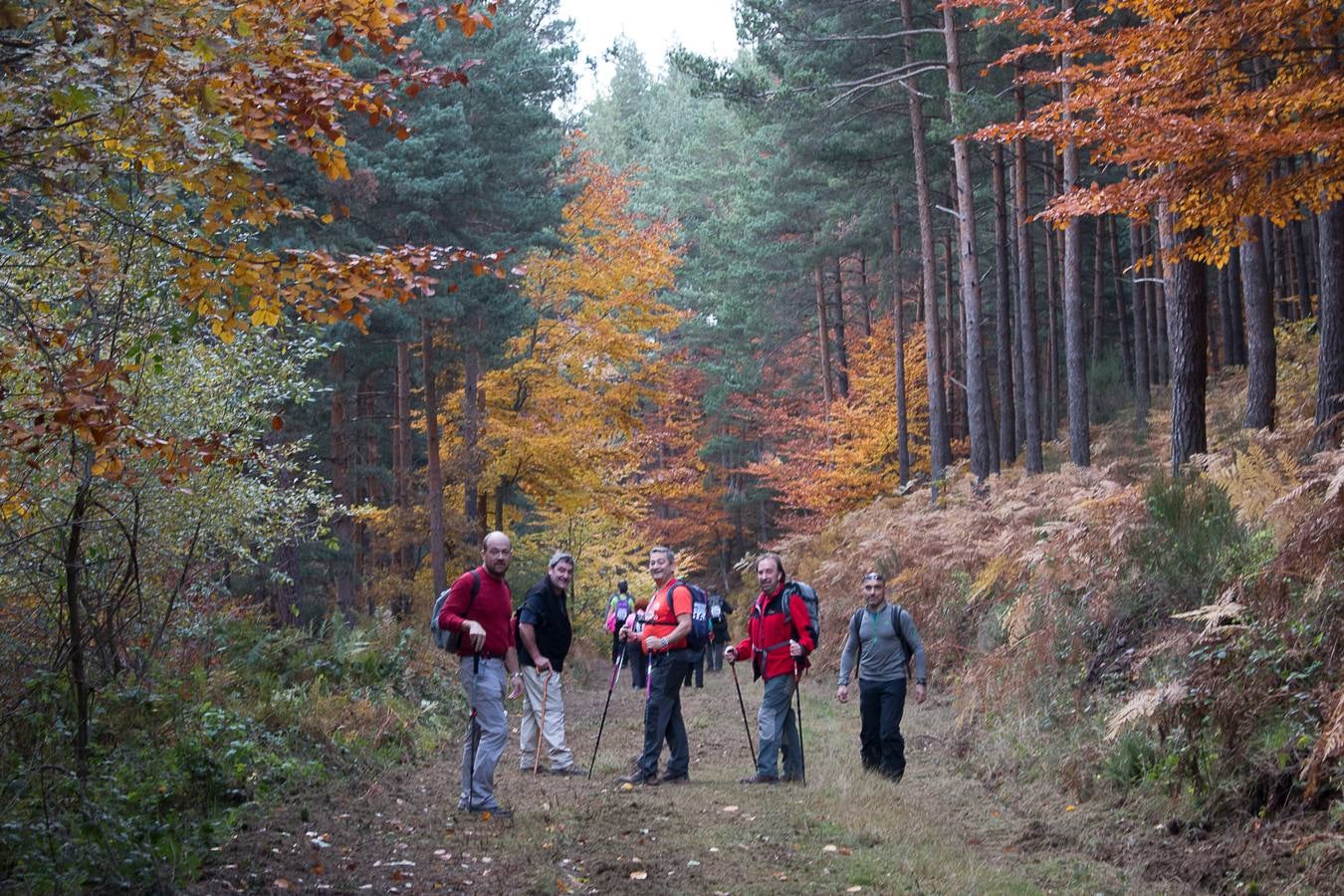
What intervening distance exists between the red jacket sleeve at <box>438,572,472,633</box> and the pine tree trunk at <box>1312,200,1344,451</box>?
8.46 meters

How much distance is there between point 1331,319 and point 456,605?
31.6ft

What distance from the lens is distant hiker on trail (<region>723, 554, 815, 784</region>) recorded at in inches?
396

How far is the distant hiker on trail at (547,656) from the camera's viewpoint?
35.2ft

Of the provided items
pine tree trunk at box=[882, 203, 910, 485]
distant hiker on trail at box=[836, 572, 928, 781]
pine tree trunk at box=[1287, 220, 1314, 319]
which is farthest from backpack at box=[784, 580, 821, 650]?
pine tree trunk at box=[1287, 220, 1314, 319]

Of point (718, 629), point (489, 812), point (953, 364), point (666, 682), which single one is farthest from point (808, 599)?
point (953, 364)

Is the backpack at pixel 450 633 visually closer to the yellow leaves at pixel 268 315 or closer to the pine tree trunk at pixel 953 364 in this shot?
the yellow leaves at pixel 268 315

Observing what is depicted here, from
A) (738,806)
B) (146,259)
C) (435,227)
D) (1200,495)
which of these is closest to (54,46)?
(146,259)

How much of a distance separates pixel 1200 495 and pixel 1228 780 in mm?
4289

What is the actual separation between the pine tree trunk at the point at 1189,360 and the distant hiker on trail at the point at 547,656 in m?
8.10

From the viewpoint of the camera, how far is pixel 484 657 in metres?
8.89

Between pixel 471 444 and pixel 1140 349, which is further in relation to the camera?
pixel 1140 349

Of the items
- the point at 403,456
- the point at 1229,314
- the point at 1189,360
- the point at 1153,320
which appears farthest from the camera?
the point at 1153,320

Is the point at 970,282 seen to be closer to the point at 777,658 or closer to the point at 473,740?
the point at 777,658

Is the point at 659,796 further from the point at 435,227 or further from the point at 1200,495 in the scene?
the point at 435,227
